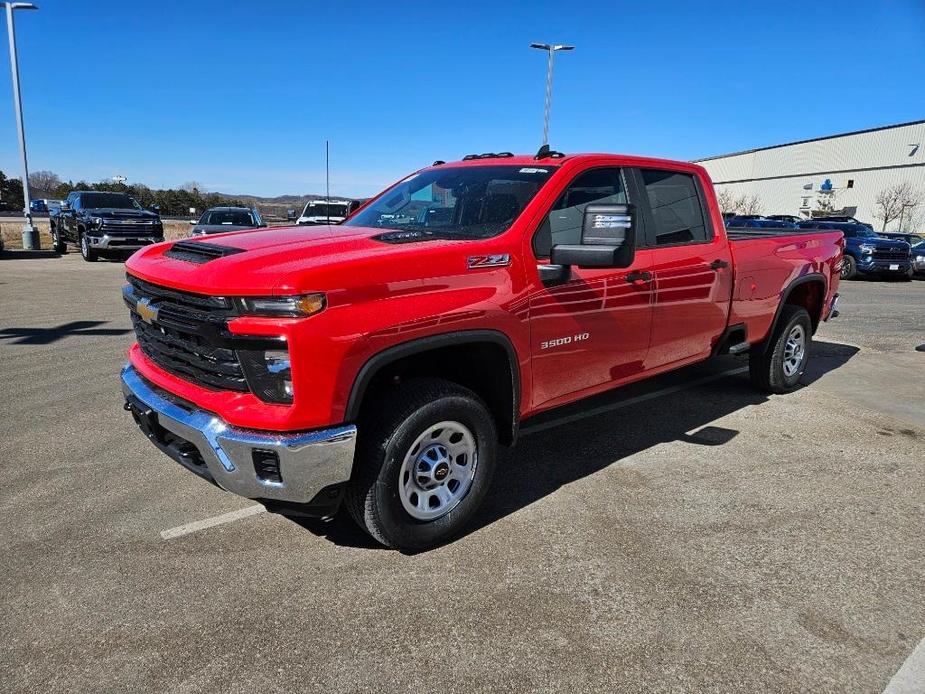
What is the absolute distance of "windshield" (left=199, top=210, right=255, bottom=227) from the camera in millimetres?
17094

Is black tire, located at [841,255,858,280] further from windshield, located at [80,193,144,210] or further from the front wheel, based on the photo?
the front wheel

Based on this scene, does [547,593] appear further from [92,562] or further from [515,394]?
[92,562]

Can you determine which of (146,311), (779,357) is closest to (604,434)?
(779,357)

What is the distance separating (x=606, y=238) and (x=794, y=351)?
Result: 3.89 m

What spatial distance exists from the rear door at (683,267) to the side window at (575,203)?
0.92 feet

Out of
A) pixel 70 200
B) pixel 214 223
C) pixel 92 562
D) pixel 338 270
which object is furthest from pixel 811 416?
pixel 70 200

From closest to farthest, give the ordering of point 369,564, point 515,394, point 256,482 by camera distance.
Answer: point 256,482, point 369,564, point 515,394

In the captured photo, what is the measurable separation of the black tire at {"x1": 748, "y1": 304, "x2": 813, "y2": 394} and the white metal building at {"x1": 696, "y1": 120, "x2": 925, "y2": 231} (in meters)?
60.4

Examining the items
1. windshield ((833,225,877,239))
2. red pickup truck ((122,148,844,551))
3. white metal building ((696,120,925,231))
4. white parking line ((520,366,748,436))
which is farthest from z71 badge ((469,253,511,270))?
white metal building ((696,120,925,231))

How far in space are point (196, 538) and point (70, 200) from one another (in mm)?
19081

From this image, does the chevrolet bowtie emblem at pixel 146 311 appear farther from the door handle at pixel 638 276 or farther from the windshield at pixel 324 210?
the windshield at pixel 324 210

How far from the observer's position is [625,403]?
557 centimetres

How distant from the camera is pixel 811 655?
2.44m

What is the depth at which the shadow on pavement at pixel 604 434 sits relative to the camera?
143 inches
